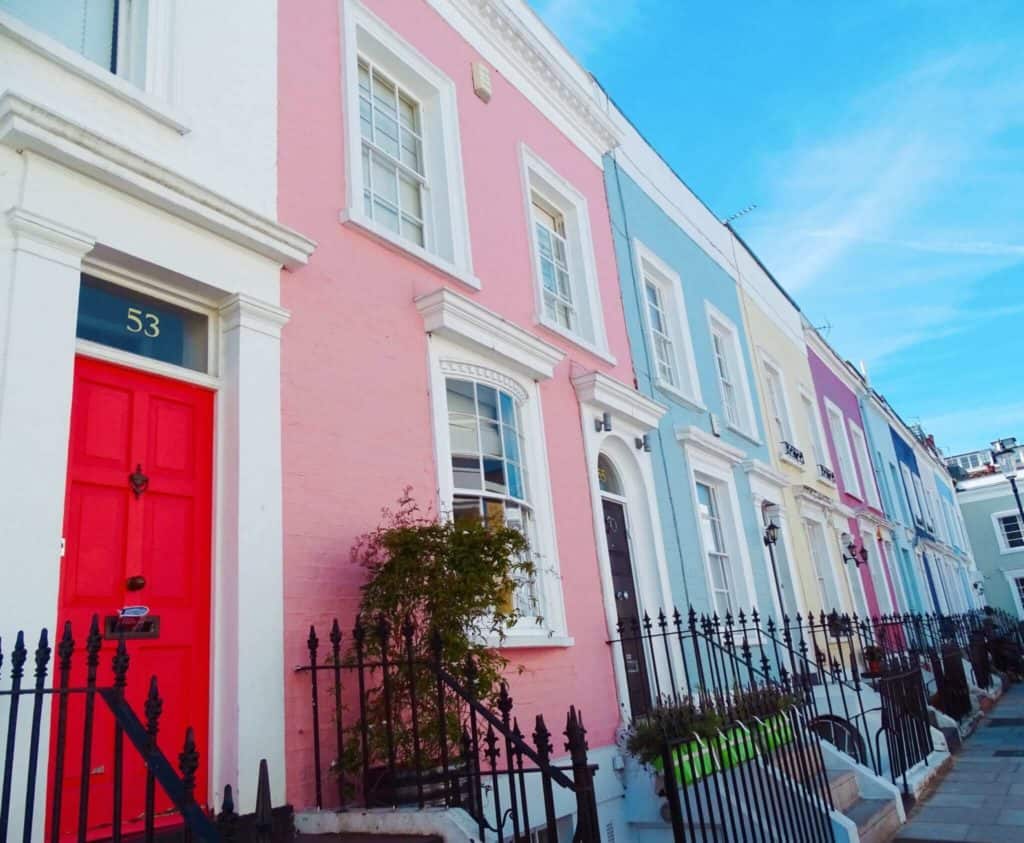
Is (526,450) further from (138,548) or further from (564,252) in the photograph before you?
(138,548)

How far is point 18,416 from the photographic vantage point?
3.59 metres

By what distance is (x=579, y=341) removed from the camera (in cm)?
841

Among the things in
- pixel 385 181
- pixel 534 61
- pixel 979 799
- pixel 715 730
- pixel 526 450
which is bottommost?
pixel 979 799

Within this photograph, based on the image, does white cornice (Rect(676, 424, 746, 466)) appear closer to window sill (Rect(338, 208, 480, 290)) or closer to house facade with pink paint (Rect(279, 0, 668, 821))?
house facade with pink paint (Rect(279, 0, 668, 821))

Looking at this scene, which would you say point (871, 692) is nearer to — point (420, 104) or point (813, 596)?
point (813, 596)

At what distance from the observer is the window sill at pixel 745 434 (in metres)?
11.9

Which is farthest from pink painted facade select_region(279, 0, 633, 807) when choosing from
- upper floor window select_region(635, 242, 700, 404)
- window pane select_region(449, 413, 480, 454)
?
upper floor window select_region(635, 242, 700, 404)

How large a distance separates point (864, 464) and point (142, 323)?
19062 millimetres

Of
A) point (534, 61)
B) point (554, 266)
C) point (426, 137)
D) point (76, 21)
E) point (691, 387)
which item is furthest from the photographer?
point (691, 387)

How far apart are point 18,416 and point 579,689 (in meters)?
4.68

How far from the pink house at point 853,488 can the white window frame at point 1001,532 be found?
21436 millimetres

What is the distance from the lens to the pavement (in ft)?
20.4

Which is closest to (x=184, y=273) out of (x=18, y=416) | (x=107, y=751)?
(x=18, y=416)

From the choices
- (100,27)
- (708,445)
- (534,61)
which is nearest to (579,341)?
(708,445)
